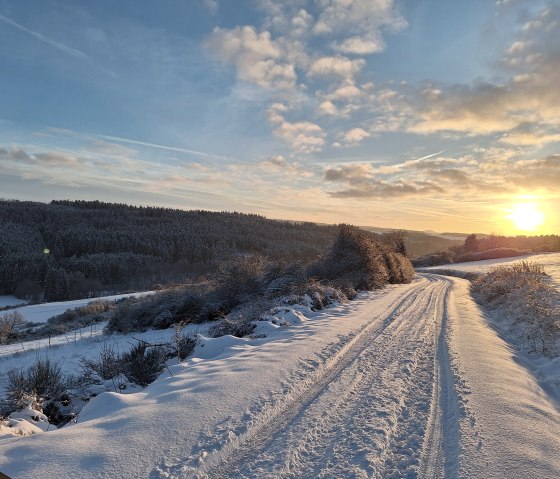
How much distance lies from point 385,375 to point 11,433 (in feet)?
16.8

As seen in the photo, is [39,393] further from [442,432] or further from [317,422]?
[442,432]

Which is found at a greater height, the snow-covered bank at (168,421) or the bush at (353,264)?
the bush at (353,264)

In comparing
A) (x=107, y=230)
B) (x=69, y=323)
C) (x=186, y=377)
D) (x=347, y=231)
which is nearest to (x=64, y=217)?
(x=107, y=230)

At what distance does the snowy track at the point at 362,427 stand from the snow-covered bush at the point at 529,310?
11.0 ft

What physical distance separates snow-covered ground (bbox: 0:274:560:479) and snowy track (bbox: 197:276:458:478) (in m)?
0.02

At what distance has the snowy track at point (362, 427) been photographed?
11.5ft

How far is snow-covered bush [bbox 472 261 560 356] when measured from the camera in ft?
28.9

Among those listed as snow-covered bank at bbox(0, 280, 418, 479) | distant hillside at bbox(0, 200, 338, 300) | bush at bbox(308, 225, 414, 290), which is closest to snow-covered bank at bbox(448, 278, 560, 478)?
snow-covered bank at bbox(0, 280, 418, 479)

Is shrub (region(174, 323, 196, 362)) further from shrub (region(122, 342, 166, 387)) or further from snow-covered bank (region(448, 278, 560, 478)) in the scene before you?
snow-covered bank (region(448, 278, 560, 478))

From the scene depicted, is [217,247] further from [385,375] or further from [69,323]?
[385,375]

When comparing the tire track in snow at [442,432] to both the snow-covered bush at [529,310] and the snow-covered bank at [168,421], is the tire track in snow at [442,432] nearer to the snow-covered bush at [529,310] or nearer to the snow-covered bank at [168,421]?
the snow-covered bank at [168,421]

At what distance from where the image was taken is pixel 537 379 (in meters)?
6.68

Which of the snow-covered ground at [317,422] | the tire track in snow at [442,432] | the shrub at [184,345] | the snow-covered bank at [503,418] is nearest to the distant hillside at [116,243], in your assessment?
the shrub at [184,345]

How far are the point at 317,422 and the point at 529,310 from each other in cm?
1012
